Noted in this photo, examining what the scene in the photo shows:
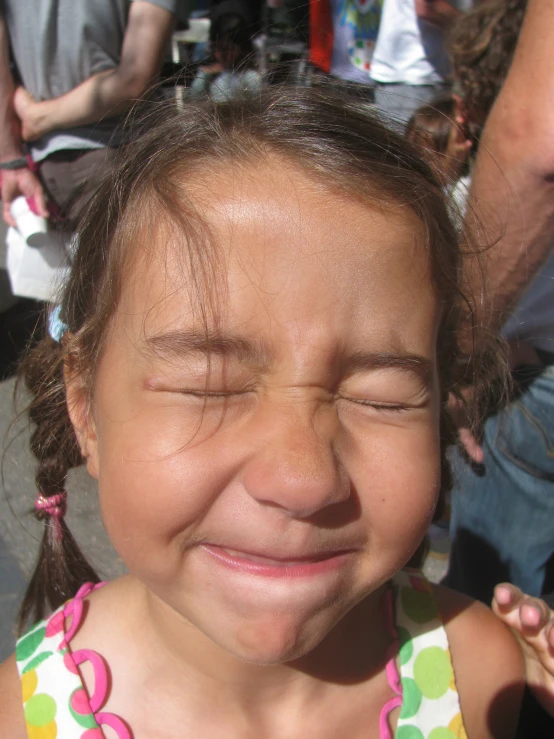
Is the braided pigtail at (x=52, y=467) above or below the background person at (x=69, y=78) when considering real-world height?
below

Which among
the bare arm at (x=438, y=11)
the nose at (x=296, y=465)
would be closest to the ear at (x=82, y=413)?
the nose at (x=296, y=465)

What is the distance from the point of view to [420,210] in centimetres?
105

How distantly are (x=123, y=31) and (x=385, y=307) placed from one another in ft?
6.74

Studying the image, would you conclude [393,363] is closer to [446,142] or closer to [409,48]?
[446,142]

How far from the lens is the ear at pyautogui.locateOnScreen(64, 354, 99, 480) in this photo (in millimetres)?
1130

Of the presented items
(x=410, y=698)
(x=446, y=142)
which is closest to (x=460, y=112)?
(x=446, y=142)

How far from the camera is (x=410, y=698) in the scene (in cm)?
121

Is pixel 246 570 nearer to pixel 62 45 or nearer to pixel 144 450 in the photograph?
pixel 144 450

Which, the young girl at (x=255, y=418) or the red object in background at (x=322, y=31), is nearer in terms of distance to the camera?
the young girl at (x=255, y=418)

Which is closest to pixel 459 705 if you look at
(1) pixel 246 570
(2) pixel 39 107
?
(1) pixel 246 570

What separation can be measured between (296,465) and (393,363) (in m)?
0.21

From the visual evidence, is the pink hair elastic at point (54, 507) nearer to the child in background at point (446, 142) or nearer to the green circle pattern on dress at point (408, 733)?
the green circle pattern on dress at point (408, 733)

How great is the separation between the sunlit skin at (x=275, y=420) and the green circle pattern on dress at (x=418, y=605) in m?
0.41

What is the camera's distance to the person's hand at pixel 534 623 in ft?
3.78
